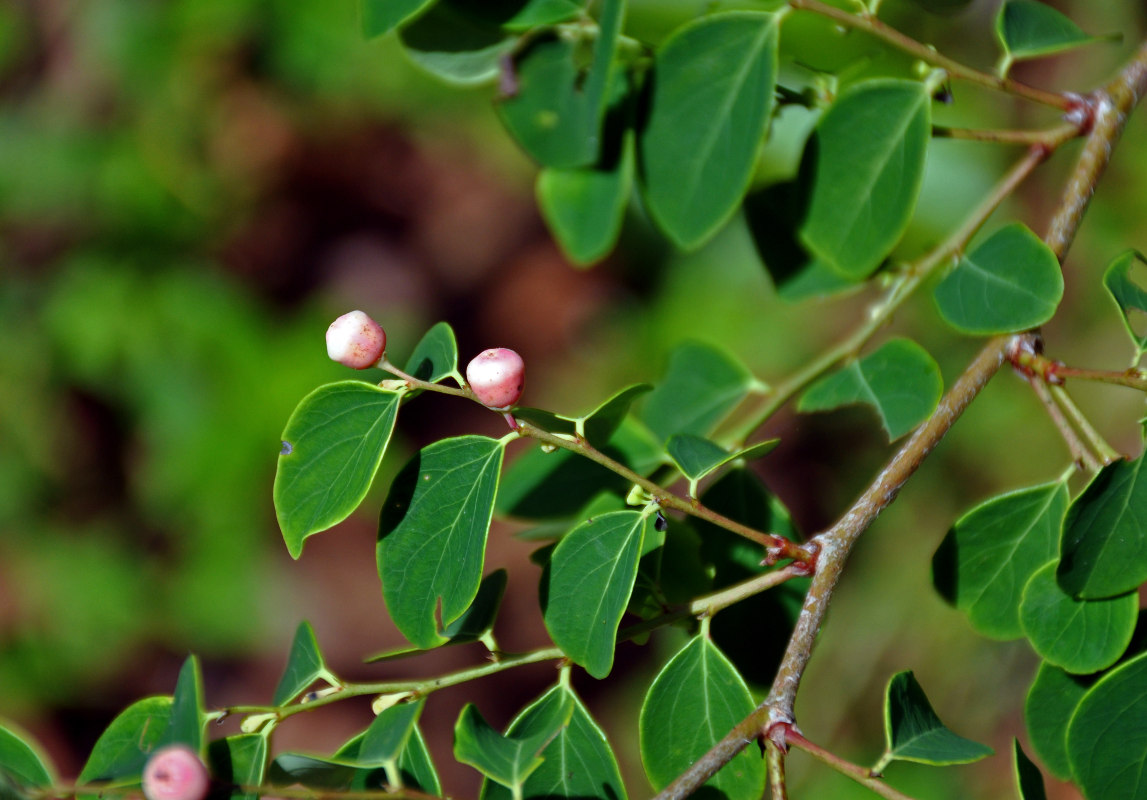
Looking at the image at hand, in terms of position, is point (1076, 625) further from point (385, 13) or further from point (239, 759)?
point (385, 13)

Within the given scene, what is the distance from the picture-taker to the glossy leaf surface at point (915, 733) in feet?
2.33

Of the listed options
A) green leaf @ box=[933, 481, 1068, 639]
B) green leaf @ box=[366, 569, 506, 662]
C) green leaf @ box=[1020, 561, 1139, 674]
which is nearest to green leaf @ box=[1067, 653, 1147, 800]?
green leaf @ box=[1020, 561, 1139, 674]

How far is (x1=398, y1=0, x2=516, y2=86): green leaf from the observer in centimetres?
104

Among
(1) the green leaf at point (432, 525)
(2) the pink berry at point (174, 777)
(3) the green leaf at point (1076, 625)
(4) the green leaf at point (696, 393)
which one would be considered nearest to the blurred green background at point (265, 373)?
(4) the green leaf at point (696, 393)

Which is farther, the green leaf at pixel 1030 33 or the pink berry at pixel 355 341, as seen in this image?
the green leaf at pixel 1030 33

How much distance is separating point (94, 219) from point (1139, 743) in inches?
103

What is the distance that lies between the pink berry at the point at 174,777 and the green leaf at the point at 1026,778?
590mm

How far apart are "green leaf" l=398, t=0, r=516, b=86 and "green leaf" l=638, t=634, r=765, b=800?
0.68 m

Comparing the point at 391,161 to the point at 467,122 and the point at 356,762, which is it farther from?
the point at 356,762

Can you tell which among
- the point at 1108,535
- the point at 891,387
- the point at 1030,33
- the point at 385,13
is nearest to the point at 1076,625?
the point at 1108,535

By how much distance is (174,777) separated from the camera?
0.58 meters

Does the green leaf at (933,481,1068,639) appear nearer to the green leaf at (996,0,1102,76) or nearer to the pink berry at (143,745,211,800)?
the green leaf at (996,0,1102,76)

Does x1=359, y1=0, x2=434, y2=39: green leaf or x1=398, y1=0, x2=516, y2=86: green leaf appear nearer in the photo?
x1=359, y1=0, x2=434, y2=39: green leaf

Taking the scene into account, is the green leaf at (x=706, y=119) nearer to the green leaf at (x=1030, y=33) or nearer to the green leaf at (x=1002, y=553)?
the green leaf at (x=1030, y=33)
